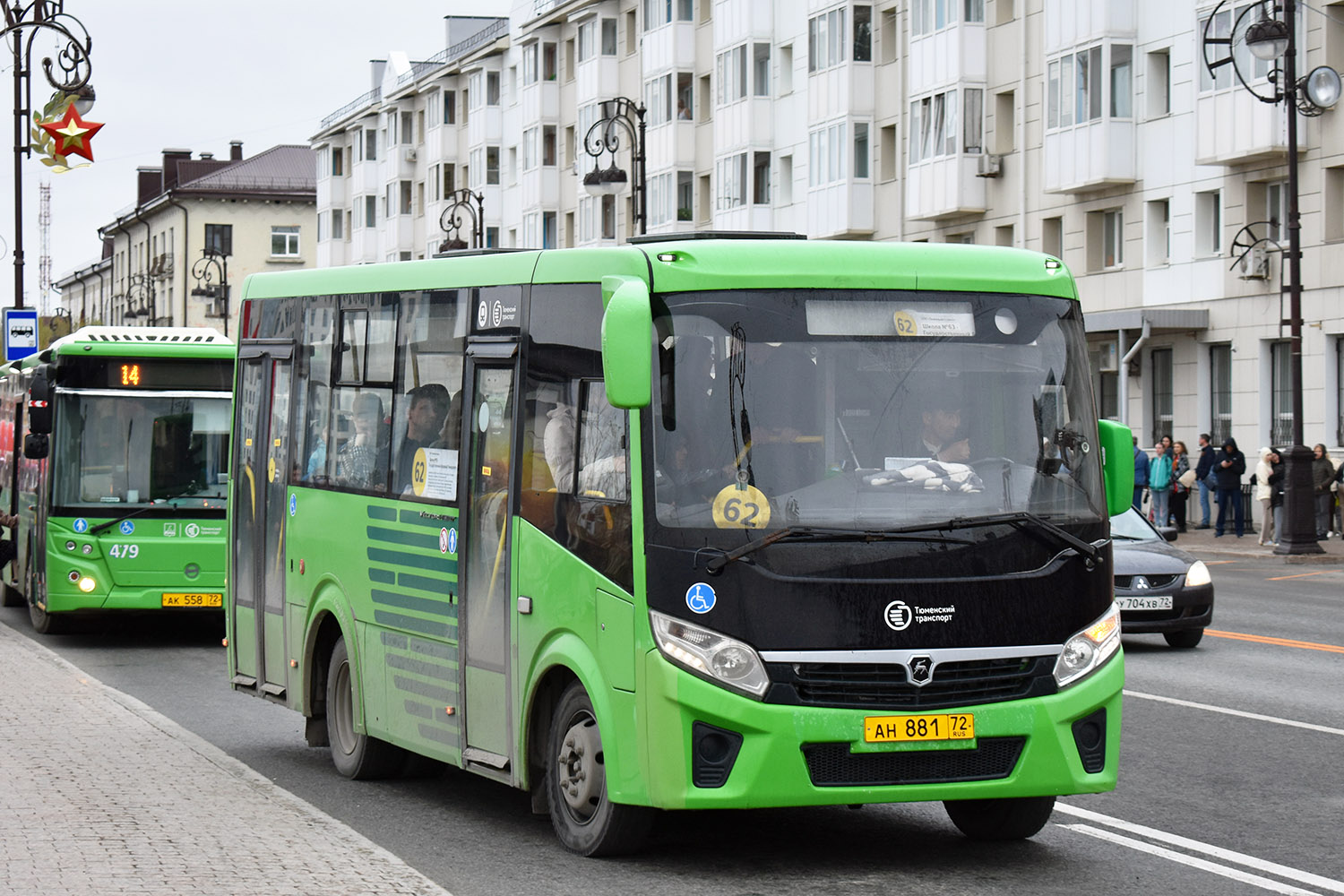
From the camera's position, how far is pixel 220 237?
349ft

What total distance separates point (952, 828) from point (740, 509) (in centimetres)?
224

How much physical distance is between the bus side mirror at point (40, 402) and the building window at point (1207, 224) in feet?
85.7

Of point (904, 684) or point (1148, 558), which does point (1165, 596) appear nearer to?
point (1148, 558)

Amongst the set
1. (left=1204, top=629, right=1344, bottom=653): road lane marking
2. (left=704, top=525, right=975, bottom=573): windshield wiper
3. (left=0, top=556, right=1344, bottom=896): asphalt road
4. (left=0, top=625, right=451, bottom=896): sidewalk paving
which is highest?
(left=704, top=525, right=975, bottom=573): windshield wiper

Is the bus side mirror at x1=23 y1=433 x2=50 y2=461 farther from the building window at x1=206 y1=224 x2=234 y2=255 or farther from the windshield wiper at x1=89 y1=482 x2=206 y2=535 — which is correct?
the building window at x1=206 y1=224 x2=234 y2=255

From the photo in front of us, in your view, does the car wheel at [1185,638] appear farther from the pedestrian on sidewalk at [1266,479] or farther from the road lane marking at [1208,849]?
the pedestrian on sidewalk at [1266,479]

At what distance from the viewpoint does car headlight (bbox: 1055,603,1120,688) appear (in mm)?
8320

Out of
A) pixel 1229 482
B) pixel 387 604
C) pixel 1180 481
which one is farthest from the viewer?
pixel 1180 481

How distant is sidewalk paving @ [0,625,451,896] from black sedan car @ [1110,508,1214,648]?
8897mm

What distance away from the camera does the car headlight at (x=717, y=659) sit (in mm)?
7949

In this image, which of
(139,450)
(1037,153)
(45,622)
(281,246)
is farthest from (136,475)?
(281,246)

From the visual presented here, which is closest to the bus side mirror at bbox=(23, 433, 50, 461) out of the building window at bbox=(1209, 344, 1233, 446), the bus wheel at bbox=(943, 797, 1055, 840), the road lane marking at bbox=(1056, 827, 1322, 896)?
the bus wheel at bbox=(943, 797, 1055, 840)

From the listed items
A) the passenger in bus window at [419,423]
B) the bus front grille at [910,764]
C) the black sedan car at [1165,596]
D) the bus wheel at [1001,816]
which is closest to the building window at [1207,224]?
the black sedan car at [1165,596]

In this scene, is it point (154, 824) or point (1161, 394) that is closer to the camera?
point (154, 824)
